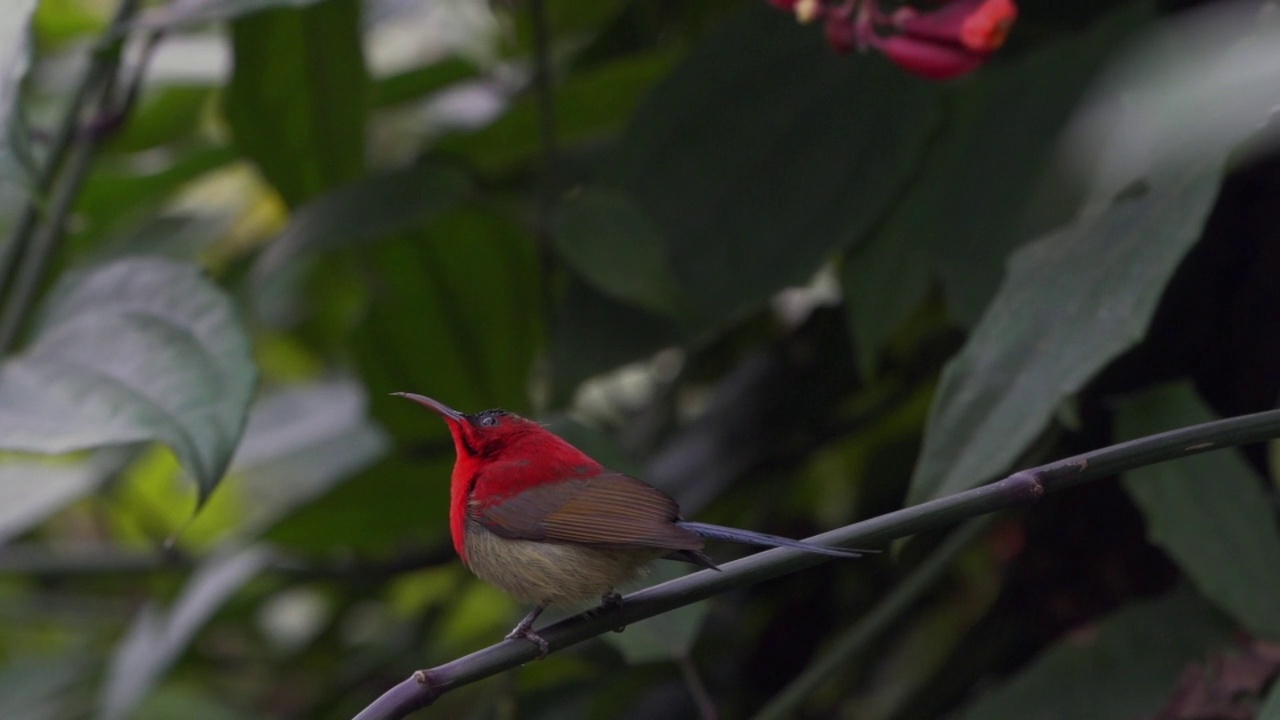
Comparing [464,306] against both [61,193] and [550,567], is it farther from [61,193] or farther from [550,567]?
[550,567]

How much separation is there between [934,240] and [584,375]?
0.53 metres

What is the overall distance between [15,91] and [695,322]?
842 mm

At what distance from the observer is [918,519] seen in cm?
82

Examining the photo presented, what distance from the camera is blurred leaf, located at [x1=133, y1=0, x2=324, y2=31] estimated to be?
1.55 metres

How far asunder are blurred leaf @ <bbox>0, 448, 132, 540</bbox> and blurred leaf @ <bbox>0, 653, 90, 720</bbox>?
108 mm

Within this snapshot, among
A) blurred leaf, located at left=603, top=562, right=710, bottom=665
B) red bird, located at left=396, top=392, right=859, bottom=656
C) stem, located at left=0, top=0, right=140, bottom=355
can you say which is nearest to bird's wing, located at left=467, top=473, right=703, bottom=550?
red bird, located at left=396, top=392, right=859, bottom=656

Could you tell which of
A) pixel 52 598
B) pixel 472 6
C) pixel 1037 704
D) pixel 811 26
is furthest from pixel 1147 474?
pixel 52 598

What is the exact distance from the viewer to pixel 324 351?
321 centimetres

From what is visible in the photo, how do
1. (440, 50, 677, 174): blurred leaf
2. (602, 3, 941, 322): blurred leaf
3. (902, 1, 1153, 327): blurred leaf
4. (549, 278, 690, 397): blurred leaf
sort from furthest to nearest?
(440, 50, 677, 174): blurred leaf < (549, 278, 690, 397): blurred leaf < (602, 3, 941, 322): blurred leaf < (902, 1, 1153, 327): blurred leaf

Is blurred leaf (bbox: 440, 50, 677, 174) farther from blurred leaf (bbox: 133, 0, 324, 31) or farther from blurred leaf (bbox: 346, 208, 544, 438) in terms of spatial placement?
blurred leaf (bbox: 133, 0, 324, 31)

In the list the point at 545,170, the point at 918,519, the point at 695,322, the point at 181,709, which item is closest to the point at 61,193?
the point at 545,170

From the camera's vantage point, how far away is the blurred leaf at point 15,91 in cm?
133

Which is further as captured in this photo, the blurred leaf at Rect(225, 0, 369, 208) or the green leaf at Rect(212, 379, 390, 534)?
the green leaf at Rect(212, 379, 390, 534)

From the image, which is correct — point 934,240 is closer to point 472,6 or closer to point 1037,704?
point 1037,704
